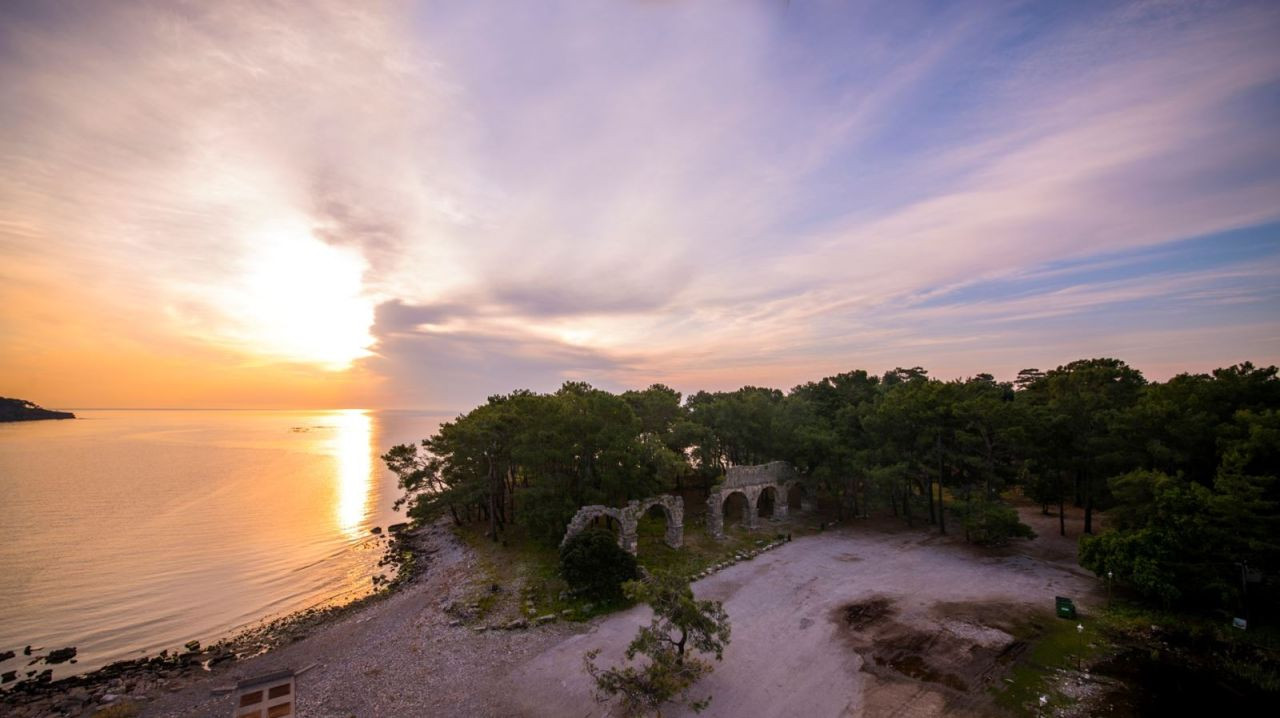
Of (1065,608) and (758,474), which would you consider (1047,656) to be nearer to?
(1065,608)

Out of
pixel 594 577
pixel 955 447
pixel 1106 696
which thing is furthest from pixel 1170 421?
pixel 594 577

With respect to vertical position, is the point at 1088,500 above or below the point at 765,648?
above

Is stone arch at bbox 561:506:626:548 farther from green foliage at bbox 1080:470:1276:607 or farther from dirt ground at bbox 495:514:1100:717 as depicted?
green foliage at bbox 1080:470:1276:607

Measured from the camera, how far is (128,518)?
52.2m

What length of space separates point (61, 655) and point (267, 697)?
2930 centimetres

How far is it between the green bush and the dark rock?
26615mm

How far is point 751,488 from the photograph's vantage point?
41.2m

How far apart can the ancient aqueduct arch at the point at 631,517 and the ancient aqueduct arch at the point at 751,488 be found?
341cm

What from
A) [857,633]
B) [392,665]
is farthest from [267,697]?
[857,633]

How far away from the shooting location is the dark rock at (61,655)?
25375mm

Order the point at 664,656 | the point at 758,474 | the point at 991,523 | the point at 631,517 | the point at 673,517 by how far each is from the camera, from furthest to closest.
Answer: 1. the point at 758,474
2. the point at 673,517
3. the point at 991,523
4. the point at 631,517
5. the point at 664,656

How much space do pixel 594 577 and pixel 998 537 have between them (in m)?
29.7

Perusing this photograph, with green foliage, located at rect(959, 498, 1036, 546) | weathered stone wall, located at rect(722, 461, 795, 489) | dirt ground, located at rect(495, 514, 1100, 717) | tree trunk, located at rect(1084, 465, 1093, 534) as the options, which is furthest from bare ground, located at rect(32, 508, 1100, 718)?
weathered stone wall, located at rect(722, 461, 795, 489)

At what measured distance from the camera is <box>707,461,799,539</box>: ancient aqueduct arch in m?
38.6
